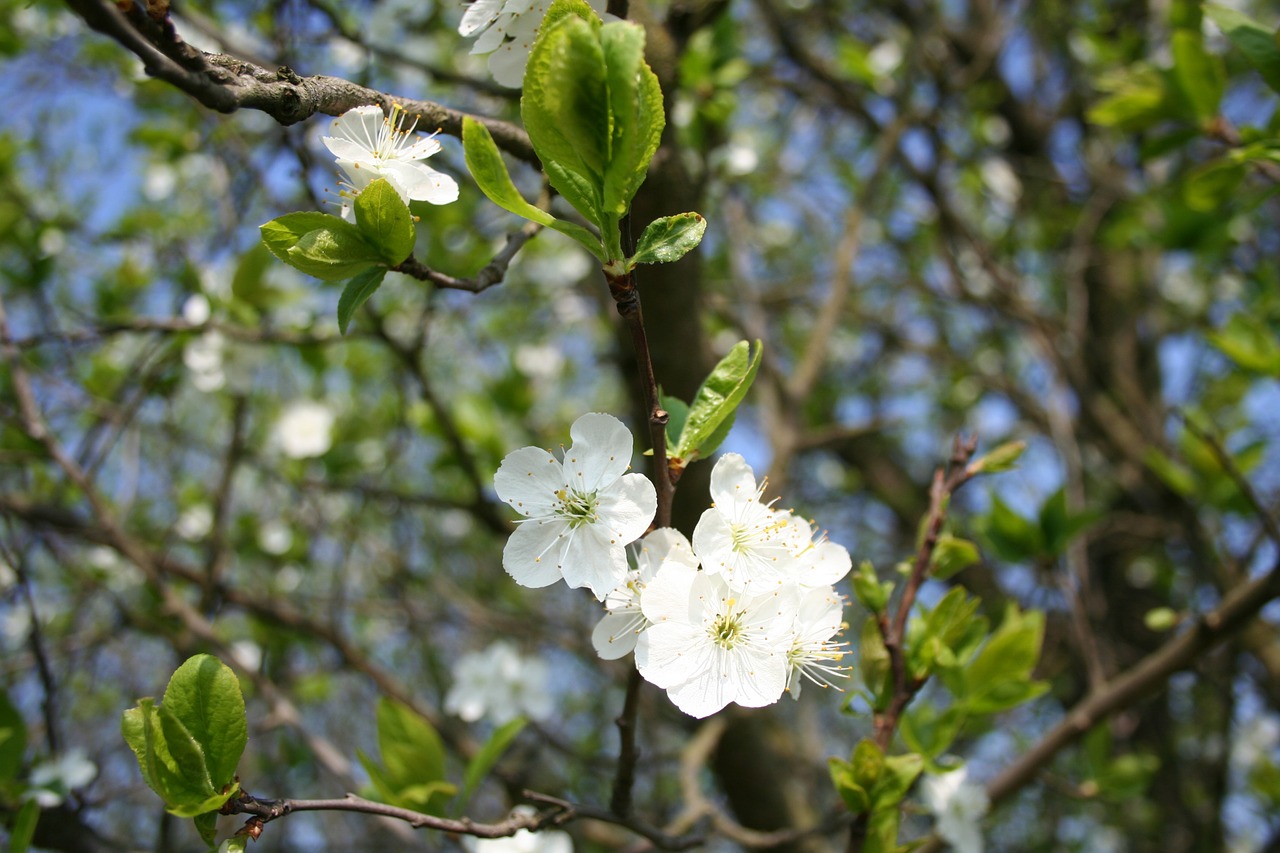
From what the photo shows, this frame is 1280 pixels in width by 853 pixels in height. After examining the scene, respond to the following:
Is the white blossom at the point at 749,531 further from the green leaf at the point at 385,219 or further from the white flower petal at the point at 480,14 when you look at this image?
the white flower petal at the point at 480,14

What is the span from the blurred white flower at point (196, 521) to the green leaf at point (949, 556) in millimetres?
2689

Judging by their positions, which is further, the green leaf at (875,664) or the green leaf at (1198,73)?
the green leaf at (1198,73)

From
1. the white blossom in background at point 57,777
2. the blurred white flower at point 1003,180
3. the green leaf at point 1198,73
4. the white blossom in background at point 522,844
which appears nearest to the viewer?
the white blossom in background at point 57,777

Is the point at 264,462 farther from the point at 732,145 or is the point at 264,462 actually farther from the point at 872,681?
the point at 872,681

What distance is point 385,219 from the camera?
32.1 inches

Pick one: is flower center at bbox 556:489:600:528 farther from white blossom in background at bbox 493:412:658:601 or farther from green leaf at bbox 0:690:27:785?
green leaf at bbox 0:690:27:785

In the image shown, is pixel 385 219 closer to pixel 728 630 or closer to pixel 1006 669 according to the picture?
pixel 728 630

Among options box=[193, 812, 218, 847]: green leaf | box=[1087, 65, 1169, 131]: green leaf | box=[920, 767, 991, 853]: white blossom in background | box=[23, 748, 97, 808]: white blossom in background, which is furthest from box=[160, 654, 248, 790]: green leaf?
box=[1087, 65, 1169, 131]: green leaf

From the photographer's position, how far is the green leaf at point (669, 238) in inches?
30.7

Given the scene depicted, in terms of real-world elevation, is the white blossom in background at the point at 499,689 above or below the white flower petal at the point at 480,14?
below

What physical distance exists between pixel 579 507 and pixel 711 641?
0.20 metres

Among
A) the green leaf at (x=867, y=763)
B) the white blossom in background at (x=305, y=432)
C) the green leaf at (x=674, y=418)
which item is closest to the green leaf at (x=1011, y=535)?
the green leaf at (x=867, y=763)

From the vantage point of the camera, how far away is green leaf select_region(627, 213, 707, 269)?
78 centimetres

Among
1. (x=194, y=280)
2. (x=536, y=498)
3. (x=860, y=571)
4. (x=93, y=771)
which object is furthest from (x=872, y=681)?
(x=194, y=280)
